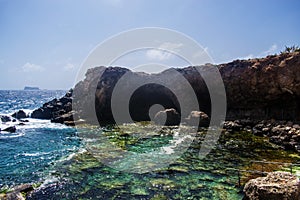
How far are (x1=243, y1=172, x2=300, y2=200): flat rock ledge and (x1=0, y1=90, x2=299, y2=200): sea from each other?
2.10 metres

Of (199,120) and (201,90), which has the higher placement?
(201,90)

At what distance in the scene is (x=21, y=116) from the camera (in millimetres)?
46812

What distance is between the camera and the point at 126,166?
1745cm

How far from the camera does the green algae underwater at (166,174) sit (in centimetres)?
1277

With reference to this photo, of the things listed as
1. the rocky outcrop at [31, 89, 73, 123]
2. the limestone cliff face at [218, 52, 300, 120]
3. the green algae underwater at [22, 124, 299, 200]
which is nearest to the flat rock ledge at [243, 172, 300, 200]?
the green algae underwater at [22, 124, 299, 200]

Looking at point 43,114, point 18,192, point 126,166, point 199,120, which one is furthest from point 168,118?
point 43,114

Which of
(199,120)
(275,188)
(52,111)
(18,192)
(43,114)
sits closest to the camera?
(275,188)

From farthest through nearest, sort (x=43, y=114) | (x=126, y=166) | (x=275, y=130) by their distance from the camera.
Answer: (x=43, y=114) → (x=275, y=130) → (x=126, y=166)

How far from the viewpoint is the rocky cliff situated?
3359cm

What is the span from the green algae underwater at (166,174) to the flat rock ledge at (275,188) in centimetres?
204

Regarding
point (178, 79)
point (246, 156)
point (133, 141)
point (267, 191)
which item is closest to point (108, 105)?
point (178, 79)

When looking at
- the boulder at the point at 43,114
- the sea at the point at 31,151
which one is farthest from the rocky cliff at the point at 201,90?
the sea at the point at 31,151

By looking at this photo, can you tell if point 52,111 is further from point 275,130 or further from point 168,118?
point 275,130

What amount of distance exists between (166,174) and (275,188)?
288 inches
